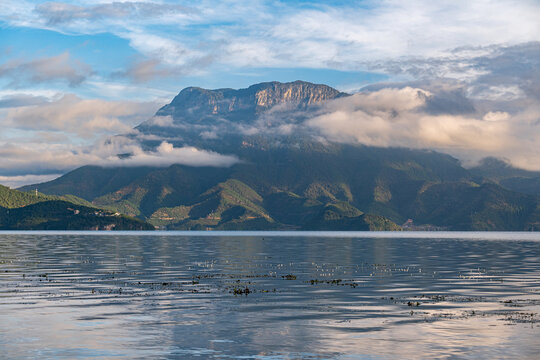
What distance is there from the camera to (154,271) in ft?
343

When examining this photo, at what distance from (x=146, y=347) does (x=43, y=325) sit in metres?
12.6

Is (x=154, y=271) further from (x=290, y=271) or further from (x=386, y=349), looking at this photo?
(x=386, y=349)

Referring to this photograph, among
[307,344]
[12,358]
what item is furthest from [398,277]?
[12,358]

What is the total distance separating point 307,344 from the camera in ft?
139

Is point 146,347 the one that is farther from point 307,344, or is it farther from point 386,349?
point 386,349

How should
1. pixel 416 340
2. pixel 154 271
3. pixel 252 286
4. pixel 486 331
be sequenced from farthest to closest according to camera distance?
pixel 154 271 < pixel 252 286 < pixel 486 331 < pixel 416 340

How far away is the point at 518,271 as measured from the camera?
108500 millimetres

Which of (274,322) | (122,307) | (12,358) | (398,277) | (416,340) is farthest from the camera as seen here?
(398,277)

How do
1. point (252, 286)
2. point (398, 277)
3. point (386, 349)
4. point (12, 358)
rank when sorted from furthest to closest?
point (398, 277) < point (252, 286) < point (386, 349) < point (12, 358)

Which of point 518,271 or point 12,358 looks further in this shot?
point 518,271

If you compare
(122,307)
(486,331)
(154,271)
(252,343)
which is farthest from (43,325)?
(154,271)

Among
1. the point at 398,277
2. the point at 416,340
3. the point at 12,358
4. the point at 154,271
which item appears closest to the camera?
the point at 12,358

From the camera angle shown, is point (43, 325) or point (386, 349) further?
point (43, 325)

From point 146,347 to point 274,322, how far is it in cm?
1359
